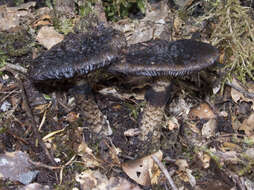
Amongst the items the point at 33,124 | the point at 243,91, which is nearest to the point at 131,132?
the point at 33,124

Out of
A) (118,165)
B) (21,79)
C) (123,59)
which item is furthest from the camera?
(21,79)

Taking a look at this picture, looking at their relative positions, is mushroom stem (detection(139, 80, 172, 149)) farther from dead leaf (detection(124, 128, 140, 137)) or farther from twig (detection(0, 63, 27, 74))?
twig (detection(0, 63, 27, 74))

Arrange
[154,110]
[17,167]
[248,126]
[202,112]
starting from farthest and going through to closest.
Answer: [202,112] → [248,126] → [154,110] → [17,167]

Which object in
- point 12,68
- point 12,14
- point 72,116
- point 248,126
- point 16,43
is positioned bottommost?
point 248,126

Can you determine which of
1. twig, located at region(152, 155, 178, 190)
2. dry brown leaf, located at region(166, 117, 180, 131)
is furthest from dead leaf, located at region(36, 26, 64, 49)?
twig, located at region(152, 155, 178, 190)

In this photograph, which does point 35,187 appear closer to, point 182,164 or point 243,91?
point 182,164

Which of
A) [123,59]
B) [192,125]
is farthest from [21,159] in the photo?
[192,125]

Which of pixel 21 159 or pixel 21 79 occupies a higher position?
pixel 21 79

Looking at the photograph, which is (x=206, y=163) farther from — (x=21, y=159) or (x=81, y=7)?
(x=81, y=7)
